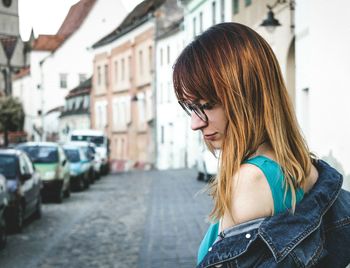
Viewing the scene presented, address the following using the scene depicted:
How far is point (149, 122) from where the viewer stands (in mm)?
54062

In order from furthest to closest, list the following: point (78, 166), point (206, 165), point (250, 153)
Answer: point (206, 165), point (78, 166), point (250, 153)

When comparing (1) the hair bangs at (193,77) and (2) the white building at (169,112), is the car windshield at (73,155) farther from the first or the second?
(1) the hair bangs at (193,77)

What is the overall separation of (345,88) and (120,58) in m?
58.1

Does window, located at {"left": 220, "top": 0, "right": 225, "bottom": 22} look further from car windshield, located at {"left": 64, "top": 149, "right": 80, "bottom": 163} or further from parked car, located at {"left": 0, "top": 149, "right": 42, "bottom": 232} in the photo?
parked car, located at {"left": 0, "top": 149, "right": 42, "bottom": 232}

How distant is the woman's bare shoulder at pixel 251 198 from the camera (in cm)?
194

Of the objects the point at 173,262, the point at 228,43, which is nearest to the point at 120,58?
the point at 173,262

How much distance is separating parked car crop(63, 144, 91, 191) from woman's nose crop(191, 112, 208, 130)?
25206 millimetres

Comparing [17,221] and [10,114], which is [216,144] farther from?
[10,114]

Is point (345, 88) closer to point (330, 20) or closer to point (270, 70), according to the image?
point (330, 20)

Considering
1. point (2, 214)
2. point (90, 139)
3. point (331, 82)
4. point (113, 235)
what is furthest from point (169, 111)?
point (331, 82)

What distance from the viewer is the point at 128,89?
62281mm

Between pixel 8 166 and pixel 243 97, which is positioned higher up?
pixel 243 97

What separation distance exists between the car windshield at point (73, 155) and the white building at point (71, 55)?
44815 mm

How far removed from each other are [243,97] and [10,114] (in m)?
86.4
